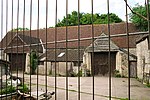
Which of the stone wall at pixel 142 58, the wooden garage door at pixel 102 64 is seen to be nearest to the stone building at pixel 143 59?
the stone wall at pixel 142 58

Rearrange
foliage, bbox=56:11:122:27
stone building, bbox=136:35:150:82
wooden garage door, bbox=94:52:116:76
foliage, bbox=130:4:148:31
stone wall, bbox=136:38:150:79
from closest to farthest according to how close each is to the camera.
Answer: foliage, bbox=56:11:122:27 → foliage, bbox=130:4:148:31 → stone building, bbox=136:35:150:82 → stone wall, bbox=136:38:150:79 → wooden garage door, bbox=94:52:116:76

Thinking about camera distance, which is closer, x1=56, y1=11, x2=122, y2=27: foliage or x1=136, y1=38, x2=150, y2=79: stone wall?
x1=56, y1=11, x2=122, y2=27: foliage

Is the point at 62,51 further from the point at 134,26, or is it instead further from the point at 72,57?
the point at 134,26

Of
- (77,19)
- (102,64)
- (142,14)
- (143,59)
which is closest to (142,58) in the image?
(143,59)

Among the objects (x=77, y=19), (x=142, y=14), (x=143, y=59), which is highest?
(x=142, y=14)

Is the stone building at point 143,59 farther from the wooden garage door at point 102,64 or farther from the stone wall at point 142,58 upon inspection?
the wooden garage door at point 102,64

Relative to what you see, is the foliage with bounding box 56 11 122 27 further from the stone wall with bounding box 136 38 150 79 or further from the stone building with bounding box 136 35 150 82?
the stone wall with bounding box 136 38 150 79

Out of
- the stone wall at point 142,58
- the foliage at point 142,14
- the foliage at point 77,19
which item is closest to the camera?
the foliage at point 77,19

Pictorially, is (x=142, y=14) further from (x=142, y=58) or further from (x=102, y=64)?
(x=102, y=64)

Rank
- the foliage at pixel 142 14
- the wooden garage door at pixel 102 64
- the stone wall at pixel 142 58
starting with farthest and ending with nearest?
the wooden garage door at pixel 102 64, the stone wall at pixel 142 58, the foliage at pixel 142 14

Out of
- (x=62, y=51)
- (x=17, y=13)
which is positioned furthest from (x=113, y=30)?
(x=17, y=13)

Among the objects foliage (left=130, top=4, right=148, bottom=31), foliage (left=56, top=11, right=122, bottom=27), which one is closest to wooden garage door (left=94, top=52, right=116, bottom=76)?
foliage (left=56, top=11, right=122, bottom=27)

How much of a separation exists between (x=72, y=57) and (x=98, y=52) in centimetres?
217

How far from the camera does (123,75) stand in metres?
16.0
